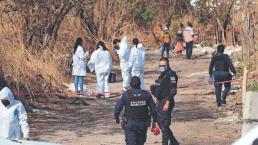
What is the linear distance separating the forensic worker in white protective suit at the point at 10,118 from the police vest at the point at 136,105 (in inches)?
58.2

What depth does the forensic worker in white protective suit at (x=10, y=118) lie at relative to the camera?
935cm

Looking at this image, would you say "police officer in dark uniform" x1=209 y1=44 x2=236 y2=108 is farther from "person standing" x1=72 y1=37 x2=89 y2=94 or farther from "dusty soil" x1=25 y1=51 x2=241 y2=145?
Answer: "person standing" x1=72 y1=37 x2=89 y2=94

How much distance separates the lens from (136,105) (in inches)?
385

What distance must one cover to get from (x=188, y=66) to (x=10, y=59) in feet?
39.4

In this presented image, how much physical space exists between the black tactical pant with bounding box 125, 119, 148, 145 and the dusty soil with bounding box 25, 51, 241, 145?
264 cm

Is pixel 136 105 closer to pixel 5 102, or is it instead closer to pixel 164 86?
pixel 164 86

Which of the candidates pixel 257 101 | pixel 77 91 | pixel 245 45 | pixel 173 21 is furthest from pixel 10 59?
pixel 173 21

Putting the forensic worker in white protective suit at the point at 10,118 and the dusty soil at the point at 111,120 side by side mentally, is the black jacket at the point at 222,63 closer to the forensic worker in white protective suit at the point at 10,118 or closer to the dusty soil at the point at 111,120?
the dusty soil at the point at 111,120

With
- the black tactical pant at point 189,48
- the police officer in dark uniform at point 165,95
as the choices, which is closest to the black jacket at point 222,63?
the police officer in dark uniform at point 165,95

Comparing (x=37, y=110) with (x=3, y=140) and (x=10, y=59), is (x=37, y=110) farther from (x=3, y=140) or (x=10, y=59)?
(x=3, y=140)

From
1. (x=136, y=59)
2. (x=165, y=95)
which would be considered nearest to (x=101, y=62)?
(x=136, y=59)

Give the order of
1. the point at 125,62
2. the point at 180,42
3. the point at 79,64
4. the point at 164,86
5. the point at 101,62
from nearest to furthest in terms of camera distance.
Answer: the point at 164,86
the point at 101,62
the point at 125,62
the point at 79,64
the point at 180,42

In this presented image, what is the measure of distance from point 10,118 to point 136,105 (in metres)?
1.79

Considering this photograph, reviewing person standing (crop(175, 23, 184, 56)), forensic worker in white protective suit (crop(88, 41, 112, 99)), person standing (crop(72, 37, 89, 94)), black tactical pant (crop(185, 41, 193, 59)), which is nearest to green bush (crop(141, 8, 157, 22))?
person standing (crop(175, 23, 184, 56))
